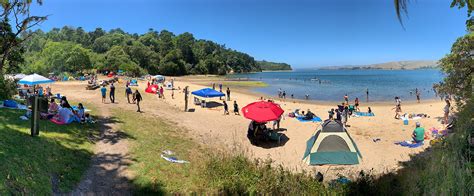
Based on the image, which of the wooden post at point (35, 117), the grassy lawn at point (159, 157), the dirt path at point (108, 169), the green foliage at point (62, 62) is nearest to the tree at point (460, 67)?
the grassy lawn at point (159, 157)

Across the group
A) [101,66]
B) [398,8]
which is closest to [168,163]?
[398,8]

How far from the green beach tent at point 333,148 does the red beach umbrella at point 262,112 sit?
2367 mm

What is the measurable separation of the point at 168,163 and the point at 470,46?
13.0 m

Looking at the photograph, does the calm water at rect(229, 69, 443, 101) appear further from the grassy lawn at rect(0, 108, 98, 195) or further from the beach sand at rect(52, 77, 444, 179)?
the grassy lawn at rect(0, 108, 98, 195)

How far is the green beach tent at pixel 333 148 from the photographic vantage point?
9367mm

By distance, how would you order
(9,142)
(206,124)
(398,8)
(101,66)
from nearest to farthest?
(398,8), (9,142), (206,124), (101,66)

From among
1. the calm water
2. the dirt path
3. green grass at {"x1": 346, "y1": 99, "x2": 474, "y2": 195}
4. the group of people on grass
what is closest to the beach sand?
green grass at {"x1": 346, "y1": 99, "x2": 474, "y2": 195}

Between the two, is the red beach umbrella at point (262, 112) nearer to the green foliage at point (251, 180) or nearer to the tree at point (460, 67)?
the green foliage at point (251, 180)

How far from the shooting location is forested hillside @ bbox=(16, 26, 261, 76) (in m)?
53.8

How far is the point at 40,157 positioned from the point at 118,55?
2680 inches

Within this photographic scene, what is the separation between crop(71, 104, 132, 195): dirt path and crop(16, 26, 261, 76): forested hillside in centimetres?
2348

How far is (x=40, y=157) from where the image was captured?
6.25 meters

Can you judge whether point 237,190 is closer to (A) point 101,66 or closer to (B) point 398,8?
(B) point 398,8

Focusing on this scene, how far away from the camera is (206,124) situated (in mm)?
15836
